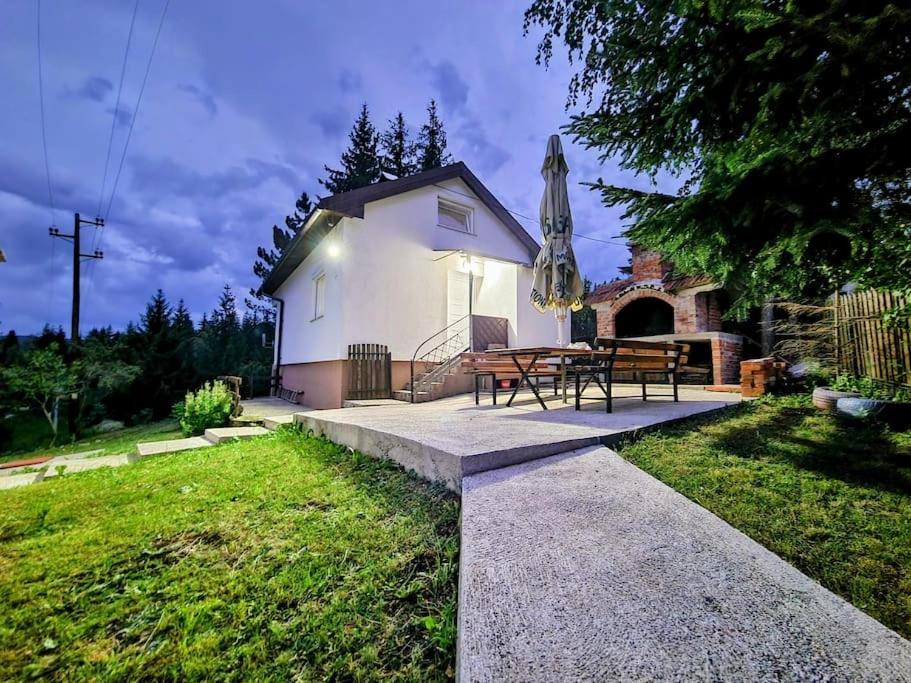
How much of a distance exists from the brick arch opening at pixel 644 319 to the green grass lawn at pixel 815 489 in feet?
24.8

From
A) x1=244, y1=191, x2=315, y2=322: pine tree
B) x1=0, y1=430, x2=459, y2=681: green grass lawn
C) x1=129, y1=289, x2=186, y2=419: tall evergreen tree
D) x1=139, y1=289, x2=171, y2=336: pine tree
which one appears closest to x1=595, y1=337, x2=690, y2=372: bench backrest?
x1=0, y1=430, x2=459, y2=681: green grass lawn

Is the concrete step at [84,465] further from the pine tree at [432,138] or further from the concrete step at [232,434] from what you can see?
the pine tree at [432,138]

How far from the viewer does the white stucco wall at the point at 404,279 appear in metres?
8.00

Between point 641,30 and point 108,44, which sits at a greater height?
point 108,44

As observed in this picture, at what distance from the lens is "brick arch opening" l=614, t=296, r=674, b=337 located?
1068cm

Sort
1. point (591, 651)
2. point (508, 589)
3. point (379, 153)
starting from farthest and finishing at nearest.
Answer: point (379, 153), point (508, 589), point (591, 651)

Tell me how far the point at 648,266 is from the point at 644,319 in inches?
85.8

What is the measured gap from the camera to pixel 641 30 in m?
2.29

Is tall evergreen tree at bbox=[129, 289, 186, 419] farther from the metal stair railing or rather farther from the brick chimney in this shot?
the brick chimney

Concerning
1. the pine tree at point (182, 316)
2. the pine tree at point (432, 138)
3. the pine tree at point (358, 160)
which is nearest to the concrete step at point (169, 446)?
the pine tree at point (182, 316)

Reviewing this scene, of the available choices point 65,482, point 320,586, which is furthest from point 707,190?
point 65,482

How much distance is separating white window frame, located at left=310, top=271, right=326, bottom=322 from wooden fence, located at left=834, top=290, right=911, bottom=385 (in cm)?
1013

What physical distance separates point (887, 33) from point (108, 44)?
14.0 metres

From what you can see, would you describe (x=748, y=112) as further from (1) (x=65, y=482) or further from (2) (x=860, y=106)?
(1) (x=65, y=482)
